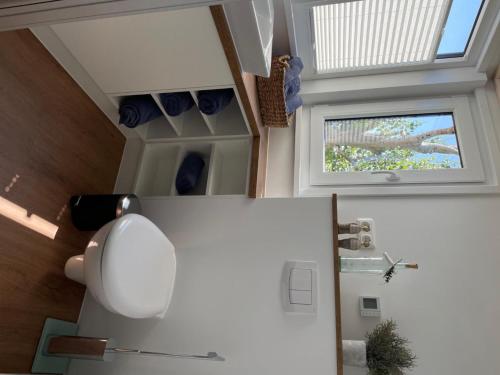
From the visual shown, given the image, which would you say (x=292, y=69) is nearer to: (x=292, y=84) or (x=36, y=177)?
(x=292, y=84)

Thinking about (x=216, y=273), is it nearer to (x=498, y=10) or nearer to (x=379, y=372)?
(x=379, y=372)

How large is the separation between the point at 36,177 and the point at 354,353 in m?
1.36

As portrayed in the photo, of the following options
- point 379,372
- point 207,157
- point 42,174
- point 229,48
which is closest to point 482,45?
point 229,48

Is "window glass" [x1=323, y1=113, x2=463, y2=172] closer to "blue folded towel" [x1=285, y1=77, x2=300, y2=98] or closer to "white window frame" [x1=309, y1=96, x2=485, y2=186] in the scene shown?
"white window frame" [x1=309, y1=96, x2=485, y2=186]

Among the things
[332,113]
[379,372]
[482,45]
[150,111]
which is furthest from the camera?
[332,113]

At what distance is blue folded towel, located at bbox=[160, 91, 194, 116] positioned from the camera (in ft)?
4.88

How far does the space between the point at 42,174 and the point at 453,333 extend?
1.76m

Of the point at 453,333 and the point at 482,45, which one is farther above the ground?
the point at 482,45

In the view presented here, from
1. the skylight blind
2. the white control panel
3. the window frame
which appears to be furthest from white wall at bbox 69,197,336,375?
the window frame

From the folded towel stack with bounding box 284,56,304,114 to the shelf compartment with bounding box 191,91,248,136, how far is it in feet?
0.81

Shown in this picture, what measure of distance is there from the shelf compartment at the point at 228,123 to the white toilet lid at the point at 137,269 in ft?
2.05

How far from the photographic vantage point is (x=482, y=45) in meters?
1.74

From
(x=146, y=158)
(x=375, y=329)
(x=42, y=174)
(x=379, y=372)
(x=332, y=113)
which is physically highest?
(x=332, y=113)

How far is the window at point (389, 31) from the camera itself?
167 centimetres
